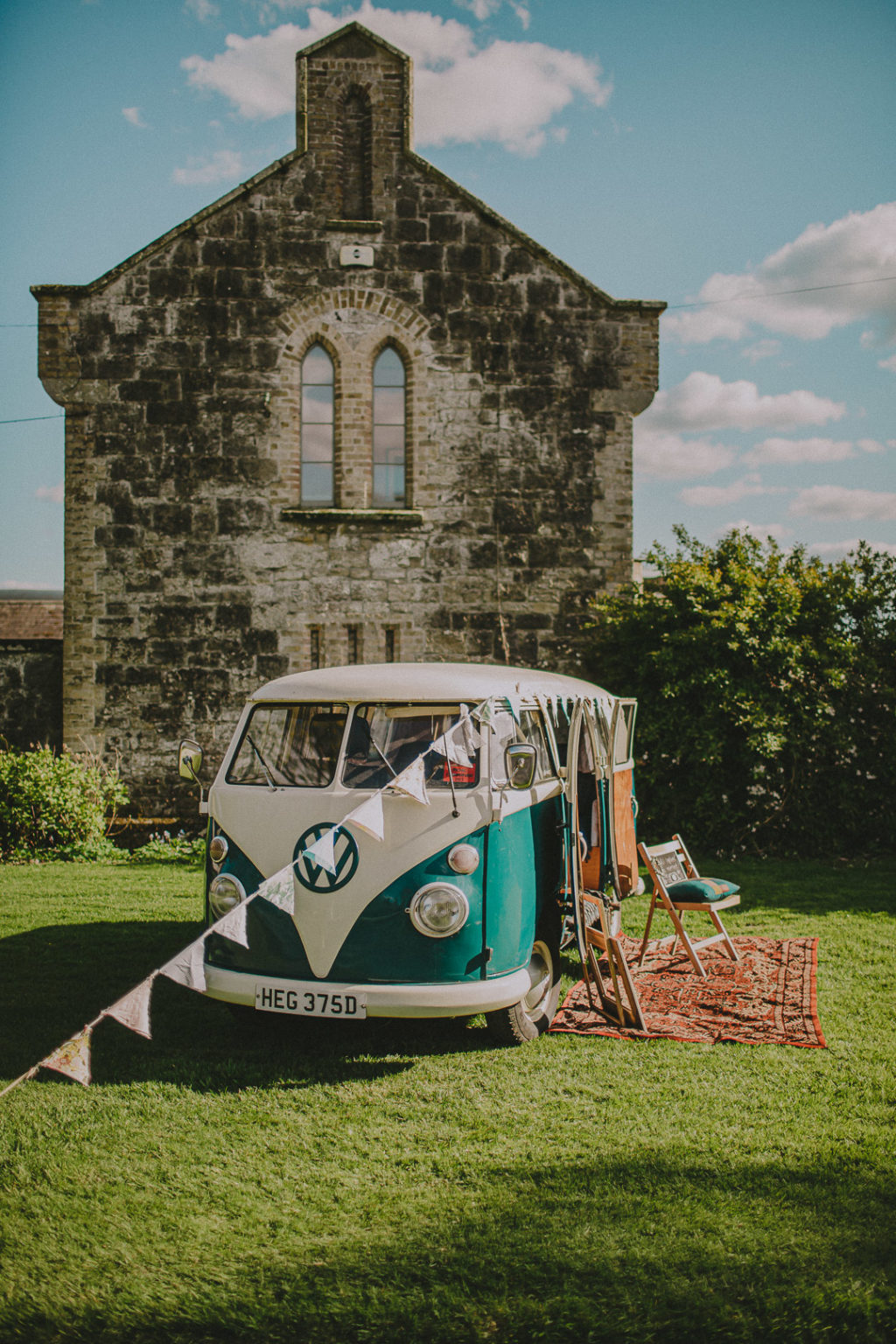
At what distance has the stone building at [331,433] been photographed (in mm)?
13242

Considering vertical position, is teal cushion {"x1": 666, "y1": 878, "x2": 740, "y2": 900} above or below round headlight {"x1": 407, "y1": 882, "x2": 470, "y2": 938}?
below

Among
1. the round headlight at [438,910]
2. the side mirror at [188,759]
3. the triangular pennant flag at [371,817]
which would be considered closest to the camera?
the triangular pennant flag at [371,817]

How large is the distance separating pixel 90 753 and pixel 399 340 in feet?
23.6

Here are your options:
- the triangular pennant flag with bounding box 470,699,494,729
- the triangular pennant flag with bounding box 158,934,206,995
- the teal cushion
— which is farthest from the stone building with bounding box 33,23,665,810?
the triangular pennant flag with bounding box 158,934,206,995

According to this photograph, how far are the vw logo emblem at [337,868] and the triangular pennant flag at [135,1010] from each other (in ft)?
3.45

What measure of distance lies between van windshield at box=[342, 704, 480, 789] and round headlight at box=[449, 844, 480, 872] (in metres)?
0.37

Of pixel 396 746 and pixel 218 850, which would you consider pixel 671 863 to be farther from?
pixel 218 850

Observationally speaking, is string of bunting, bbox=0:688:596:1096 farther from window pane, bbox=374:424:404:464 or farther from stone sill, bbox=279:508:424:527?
window pane, bbox=374:424:404:464

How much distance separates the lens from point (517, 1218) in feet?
12.5

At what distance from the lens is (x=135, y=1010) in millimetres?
4414

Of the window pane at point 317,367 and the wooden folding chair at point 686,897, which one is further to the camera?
the window pane at point 317,367

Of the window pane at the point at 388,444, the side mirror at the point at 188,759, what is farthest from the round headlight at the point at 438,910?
the window pane at the point at 388,444

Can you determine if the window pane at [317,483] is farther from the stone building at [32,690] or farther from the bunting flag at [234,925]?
the bunting flag at [234,925]

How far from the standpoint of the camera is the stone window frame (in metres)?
13.4
